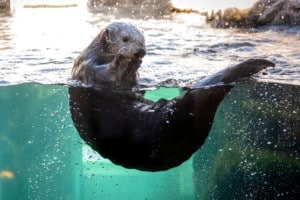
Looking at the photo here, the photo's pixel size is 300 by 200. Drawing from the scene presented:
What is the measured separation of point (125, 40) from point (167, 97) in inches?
25.9

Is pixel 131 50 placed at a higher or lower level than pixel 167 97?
higher

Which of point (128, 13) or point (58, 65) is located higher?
point (128, 13)

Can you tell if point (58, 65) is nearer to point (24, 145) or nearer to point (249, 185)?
point (24, 145)

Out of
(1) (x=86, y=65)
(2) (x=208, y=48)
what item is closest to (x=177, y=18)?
(2) (x=208, y=48)

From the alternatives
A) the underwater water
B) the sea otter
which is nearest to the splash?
the underwater water

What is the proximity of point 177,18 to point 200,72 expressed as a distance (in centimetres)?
53

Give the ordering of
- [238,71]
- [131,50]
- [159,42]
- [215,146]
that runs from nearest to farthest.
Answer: [238,71] → [131,50] → [159,42] → [215,146]

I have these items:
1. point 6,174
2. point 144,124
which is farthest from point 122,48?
point 6,174

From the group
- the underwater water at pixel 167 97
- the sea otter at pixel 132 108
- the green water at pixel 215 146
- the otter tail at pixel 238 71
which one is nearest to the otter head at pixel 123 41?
the sea otter at pixel 132 108

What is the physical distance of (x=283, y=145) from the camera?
6.96 m

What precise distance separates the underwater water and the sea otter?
29cm

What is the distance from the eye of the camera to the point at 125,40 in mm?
4141

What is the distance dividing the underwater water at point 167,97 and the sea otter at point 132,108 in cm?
29

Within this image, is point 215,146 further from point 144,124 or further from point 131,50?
point 131,50
